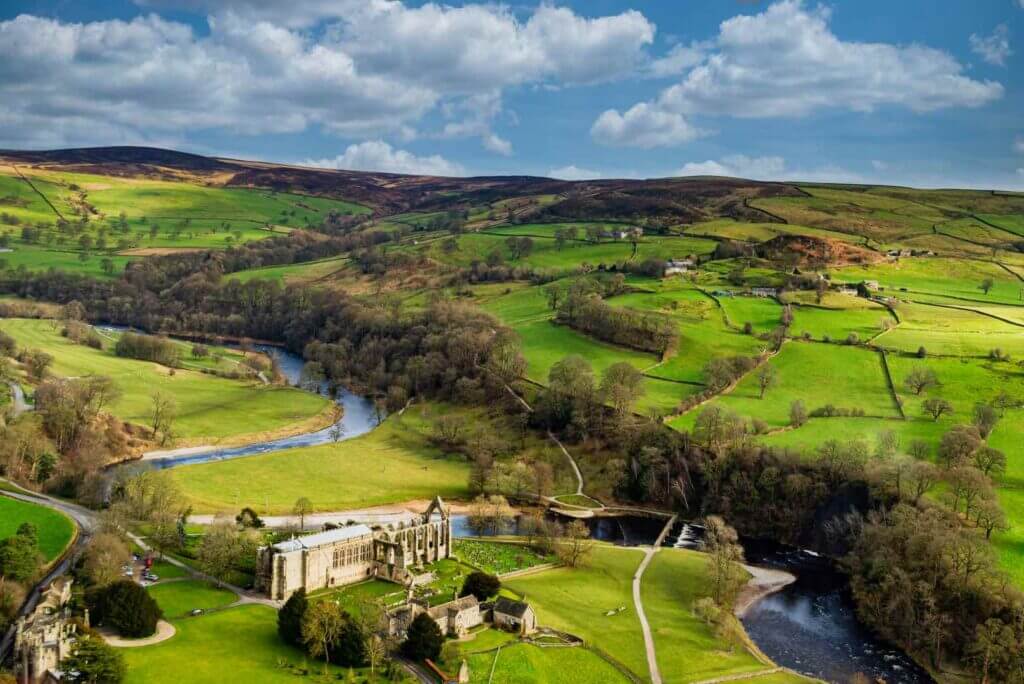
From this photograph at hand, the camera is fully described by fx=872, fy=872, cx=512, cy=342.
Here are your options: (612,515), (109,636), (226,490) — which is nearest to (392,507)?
(226,490)

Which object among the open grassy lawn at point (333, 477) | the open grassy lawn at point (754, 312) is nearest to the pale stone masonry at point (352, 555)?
the open grassy lawn at point (333, 477)

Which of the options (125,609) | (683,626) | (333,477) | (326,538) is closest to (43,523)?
(125,609)

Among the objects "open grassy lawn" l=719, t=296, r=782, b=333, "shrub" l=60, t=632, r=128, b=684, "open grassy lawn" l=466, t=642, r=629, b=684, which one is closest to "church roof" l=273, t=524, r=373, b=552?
"open grassy lawn" l=466, t=642, r=629, b=684

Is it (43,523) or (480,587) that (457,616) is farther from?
(43,523)

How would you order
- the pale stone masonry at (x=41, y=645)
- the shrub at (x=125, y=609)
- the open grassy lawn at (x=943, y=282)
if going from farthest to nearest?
the open grassy lawn at (x=943, y=282)
the shrub at (x=125, y=609)
the pale stone masonry at (x=41, y=645)

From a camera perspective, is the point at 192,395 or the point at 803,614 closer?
the point at 803,614

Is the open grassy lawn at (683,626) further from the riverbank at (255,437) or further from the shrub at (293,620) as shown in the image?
the riverbank at (255,437)
